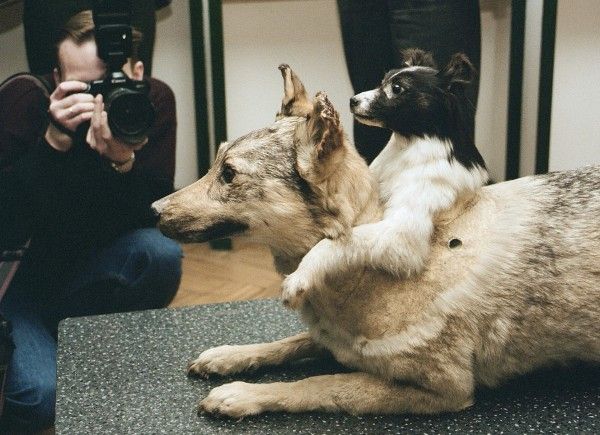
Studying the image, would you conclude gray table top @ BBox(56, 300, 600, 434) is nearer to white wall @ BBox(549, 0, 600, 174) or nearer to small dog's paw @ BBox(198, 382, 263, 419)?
small dog's paw @ BBox(198, 382, 263, 419)

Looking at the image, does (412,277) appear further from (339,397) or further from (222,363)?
(222,363)

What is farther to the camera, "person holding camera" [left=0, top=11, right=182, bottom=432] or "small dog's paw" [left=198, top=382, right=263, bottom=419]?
"person holding camera" [left=0, top=11, right=182, bottom=432]

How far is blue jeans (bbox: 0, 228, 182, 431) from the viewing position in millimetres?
1444

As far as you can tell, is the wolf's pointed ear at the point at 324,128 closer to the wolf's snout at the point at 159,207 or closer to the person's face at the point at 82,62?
the wolf's snout at the point at 159,207

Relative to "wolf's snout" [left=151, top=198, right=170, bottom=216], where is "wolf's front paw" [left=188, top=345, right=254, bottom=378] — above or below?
below

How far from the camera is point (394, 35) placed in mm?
1372

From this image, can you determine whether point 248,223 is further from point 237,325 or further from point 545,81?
point 545,81

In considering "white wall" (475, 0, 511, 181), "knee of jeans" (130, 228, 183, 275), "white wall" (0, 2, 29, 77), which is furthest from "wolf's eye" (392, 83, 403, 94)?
"white wall" (0, 2, 29, 77)

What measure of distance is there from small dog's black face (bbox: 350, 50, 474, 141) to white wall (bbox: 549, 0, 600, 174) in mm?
1728

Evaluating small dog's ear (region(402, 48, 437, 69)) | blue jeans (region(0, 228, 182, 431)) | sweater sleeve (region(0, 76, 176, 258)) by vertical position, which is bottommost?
blue jeans (region(0, 228, 182, 431))

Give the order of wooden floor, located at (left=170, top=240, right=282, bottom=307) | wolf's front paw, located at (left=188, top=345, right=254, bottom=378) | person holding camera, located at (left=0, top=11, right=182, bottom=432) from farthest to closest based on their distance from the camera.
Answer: wooden floor, located at (left=170, top=240, right=282, bottom=307) < person holding camera, located at (left=0, top=11, right=182, bottom=432) < wolf's front paw, located at (left=188, top=345, right=254, bottom=378)

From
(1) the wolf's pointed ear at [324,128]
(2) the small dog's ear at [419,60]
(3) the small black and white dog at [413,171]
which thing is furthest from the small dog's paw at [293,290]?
(2) the small dog's ear at [419,60]

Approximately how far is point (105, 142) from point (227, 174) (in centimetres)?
52

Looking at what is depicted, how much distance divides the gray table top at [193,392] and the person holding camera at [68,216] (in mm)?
296
